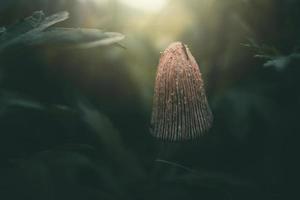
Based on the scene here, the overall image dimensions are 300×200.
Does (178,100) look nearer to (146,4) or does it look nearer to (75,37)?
(75,37)

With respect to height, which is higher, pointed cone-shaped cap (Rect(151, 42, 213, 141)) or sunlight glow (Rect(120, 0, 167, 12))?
sunlight glow (Rect(120, 0, 167, 12))

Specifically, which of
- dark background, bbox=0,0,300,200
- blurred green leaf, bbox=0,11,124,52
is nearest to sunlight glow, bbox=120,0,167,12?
dark background, bbox=0,0,300,200

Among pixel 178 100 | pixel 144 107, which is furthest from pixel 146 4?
pixel 178 100

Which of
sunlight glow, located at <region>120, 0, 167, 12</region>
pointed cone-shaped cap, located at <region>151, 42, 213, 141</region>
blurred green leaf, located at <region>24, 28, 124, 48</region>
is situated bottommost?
pointed cone-shaped cap, located at <region>151, 42, 213, 141</region>

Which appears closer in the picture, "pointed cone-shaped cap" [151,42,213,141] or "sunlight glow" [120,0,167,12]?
"pointed cone-shaped cap" [151,42,213,141]

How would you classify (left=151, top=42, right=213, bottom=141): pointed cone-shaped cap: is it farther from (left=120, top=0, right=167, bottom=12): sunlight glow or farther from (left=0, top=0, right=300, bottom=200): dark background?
(left=120, top=0, right=167, bottom=12): sunlight glow

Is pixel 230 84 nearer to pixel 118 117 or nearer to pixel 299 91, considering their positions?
pixel 299 91
